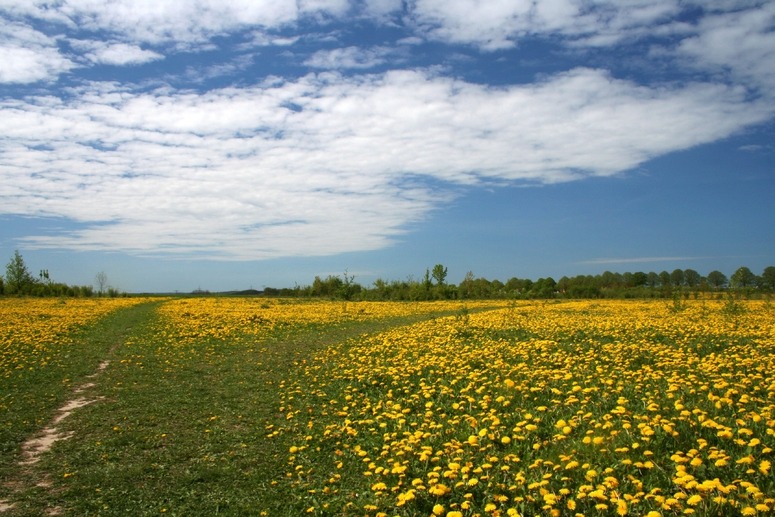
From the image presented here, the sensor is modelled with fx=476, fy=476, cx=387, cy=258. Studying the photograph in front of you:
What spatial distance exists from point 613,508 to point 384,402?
549cm

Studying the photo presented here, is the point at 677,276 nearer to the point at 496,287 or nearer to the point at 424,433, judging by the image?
the point at 496,287

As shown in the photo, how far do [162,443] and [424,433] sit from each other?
15.9 feet

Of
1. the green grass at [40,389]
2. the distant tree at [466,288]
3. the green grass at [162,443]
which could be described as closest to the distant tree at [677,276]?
the distant tree at [466,288]

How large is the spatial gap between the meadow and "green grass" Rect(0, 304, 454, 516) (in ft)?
0.13

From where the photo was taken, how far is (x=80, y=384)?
13555mm

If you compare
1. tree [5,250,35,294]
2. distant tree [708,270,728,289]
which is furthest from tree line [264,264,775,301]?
tree [5,250,35,294]

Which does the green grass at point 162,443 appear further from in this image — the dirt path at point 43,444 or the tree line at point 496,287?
the tree line at point 496,287

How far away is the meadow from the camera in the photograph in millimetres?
5293

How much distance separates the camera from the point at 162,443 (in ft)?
28.0

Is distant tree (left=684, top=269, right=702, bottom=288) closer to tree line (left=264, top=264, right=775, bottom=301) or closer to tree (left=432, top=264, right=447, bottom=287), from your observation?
tree line (left=264, top=264, right=775, bottom=301)

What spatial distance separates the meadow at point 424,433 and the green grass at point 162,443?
0.04 m

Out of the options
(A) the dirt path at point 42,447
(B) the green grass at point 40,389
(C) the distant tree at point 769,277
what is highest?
(C) the distant tree at point 769,277

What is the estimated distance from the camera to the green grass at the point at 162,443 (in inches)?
248

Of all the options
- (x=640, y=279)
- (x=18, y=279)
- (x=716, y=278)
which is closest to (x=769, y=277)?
(x=716, y=278)
